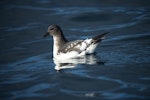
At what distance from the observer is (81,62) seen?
15742 mm

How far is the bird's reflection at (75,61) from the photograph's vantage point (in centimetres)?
1552

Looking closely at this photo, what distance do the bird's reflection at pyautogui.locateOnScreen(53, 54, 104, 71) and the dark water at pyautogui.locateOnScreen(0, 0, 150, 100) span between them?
7 cm

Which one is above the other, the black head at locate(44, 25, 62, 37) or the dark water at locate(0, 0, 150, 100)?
the black head at locate(44, 25, 62, 37)

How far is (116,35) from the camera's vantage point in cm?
1983

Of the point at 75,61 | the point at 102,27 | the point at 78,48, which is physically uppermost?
the point at 78,48

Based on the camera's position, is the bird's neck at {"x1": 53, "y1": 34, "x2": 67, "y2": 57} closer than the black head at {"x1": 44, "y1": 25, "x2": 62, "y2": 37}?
Yes

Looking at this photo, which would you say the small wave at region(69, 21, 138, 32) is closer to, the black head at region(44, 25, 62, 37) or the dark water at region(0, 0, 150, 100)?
the dark water at region(0, 0, 150, 100)

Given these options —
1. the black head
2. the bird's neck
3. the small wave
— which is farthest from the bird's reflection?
the small wave

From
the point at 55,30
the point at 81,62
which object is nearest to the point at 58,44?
the point at 55,30

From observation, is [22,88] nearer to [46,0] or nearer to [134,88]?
[134,88]

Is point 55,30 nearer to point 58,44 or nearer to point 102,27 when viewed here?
point 58,44

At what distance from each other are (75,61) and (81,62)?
30 centimetres

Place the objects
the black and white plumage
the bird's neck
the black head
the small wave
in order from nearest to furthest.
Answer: the black and white plumage → the bird's neck → the black head → the small wave

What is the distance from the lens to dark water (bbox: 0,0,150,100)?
13.3m
